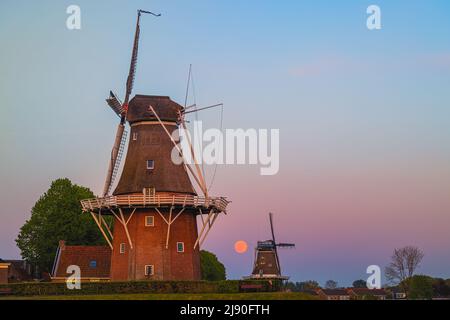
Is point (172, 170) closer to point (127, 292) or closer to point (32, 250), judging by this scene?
point (127, 292)

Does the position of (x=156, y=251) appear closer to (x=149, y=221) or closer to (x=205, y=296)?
(x=149, y=221)

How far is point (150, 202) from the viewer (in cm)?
4688

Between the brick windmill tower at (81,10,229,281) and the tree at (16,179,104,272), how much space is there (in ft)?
43.5

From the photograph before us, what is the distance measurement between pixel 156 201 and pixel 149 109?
639cm

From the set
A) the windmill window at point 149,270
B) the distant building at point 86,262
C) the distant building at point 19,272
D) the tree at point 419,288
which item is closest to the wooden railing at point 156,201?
the windmill window at point 149,270

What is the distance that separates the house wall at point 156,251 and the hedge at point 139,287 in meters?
2.40

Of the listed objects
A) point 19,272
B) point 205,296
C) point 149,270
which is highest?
point 19,272

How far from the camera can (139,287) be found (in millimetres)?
44375

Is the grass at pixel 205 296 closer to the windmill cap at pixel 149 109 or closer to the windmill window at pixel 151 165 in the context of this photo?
the windmill window at pixel 151 165

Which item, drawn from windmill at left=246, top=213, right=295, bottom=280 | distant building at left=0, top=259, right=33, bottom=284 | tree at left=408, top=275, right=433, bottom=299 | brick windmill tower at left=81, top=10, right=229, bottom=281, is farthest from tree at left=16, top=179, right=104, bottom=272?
tree at left=408, top=275, right=433, bottom=299

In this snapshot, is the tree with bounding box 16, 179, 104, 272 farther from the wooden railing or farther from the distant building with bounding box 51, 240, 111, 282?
the wooden railing

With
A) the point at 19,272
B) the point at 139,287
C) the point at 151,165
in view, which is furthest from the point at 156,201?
the point at 19,272
